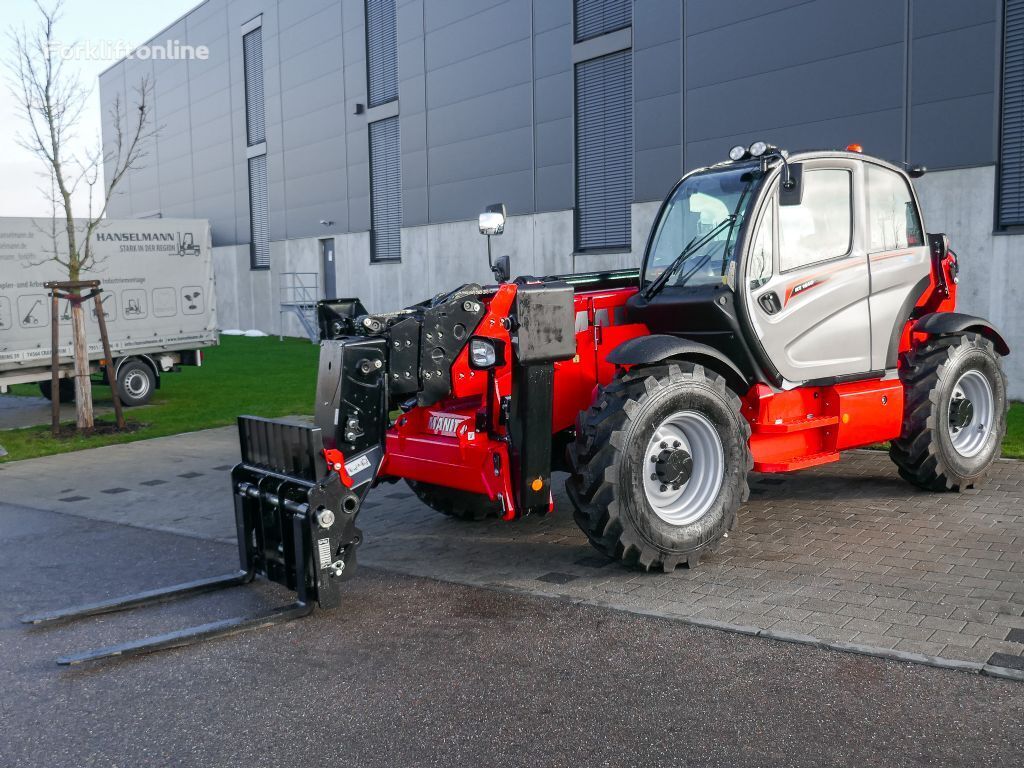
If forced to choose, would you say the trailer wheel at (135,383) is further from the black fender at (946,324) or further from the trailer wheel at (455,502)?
the black fender at (946,324)

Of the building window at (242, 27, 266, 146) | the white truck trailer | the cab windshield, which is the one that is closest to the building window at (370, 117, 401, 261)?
the building window at (242, 27, 266, 146)

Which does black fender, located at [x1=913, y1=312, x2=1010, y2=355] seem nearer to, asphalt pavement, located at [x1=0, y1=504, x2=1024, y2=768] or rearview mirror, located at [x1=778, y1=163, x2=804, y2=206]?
rearview mirror, located at [x1=778, y1=163, x2=804, y2=206]

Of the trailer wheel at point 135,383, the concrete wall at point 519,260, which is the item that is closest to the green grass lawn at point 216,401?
the trailer wheel at point 135,383

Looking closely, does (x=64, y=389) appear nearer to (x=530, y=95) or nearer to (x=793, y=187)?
(x=530, y=95)

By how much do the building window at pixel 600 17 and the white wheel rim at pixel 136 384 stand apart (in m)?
10.7

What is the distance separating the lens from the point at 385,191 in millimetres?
28156

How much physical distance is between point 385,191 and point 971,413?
72.1 feet

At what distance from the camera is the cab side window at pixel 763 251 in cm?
672

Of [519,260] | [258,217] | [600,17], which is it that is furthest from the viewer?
[258,217]

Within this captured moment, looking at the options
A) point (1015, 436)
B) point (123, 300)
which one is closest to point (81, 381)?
point (123, 300)

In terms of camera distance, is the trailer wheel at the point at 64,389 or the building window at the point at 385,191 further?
the building window at the point at 385,191

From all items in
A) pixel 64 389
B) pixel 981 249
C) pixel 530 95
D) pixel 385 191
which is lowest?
pixel 64 389

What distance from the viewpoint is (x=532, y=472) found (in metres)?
6.12

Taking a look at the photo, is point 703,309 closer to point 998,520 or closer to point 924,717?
point 998,520
